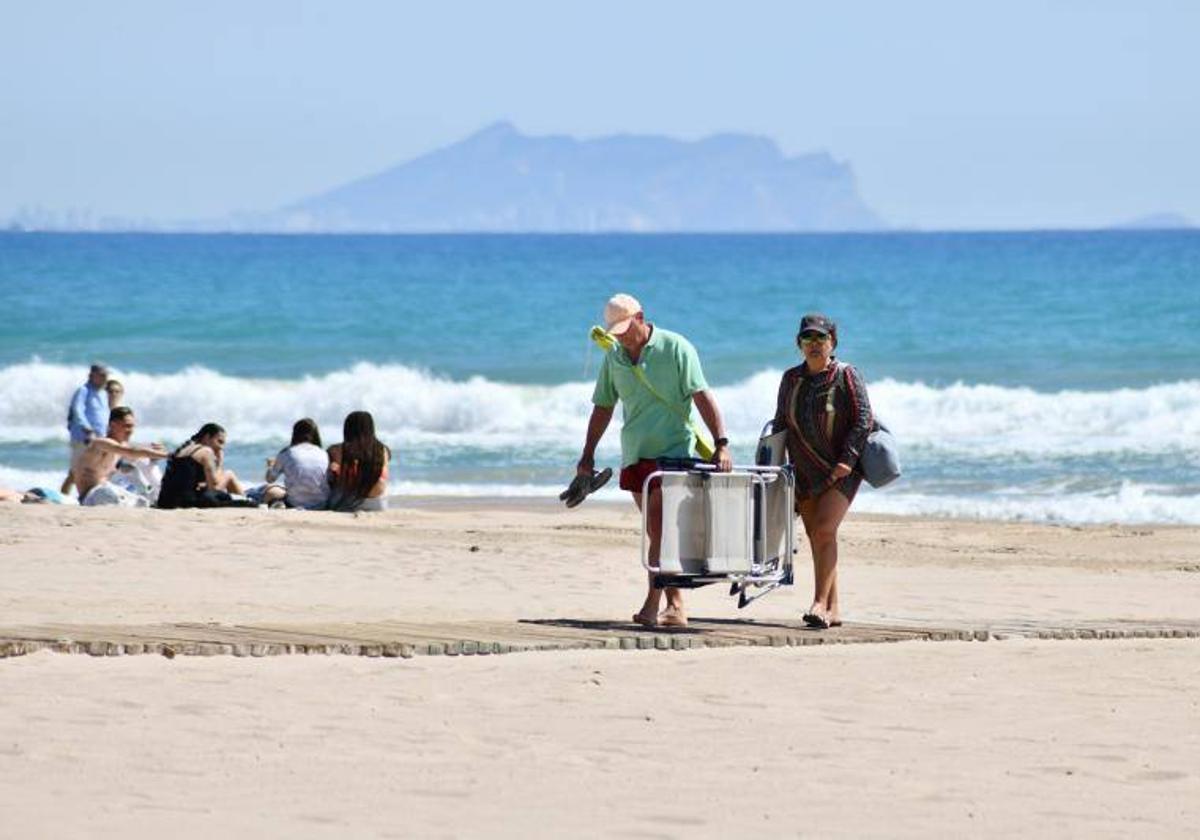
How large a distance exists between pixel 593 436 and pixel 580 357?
33282 mm

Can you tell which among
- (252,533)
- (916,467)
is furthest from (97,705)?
(916,467)

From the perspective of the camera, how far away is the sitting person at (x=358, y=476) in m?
15.4

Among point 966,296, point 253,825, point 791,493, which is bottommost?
point 253,825

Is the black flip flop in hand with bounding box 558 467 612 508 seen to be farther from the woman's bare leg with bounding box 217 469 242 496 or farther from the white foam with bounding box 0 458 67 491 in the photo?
the white foam with bounding box 0 458 67 491

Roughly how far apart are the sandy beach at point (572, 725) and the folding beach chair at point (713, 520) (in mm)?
355

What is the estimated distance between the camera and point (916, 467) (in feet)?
78.0

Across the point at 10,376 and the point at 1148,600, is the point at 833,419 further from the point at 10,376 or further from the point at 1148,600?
the point at 10,376

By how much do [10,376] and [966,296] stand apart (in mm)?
34265

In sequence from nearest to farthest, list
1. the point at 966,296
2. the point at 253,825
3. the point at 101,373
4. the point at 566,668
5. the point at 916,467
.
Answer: the point at 253,825
the point at 566,668
the point at 101,373
the point at 916,467
the point at 966,296

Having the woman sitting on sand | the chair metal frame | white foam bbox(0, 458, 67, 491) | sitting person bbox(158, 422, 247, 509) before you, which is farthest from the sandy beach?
white foam bbox(0, 458, 67, 491)

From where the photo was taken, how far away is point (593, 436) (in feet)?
30.4

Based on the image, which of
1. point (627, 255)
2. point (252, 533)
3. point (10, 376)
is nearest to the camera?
point (252, 533)

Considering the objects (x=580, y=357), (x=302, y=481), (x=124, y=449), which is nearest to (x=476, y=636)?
(x=302, y=481)

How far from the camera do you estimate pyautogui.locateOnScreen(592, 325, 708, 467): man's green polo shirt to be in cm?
895
